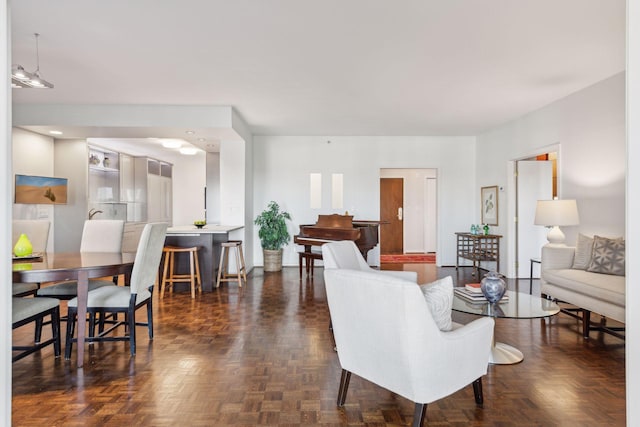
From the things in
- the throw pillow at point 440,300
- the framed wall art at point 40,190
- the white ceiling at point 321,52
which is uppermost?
the white ceiling at point 321,52

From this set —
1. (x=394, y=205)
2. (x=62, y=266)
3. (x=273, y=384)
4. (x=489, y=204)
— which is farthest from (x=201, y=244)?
(x=394, y=205)

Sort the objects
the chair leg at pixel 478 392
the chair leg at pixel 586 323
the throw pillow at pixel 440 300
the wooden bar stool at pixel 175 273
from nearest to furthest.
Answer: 1. the throw pillow at pixel 440 300
2. the chair leg at pixel 478 392
3. the chair leg at pixel 586 323
4. the wooden bar stool at pixel 175 273

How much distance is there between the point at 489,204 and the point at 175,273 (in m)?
5.83

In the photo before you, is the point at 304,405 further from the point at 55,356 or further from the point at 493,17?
the point at 493,17

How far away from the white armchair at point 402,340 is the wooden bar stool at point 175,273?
143 inches

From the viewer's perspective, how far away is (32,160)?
6.10m

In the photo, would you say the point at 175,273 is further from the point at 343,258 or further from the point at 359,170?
the point at 359,170

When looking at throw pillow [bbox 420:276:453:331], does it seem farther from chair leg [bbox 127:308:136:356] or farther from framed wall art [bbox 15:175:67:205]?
framed wall art [bbox 15:175:67:205]

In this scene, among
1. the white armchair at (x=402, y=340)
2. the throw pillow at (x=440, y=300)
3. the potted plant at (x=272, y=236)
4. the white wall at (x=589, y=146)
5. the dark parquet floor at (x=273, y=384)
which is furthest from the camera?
the potted plant at (x=272, y=236)

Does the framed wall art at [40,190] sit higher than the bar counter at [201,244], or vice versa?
the framed wall art at [40,190]

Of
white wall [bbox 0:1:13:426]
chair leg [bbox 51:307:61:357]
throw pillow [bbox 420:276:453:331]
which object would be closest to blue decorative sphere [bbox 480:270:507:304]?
throw pillow [bbox 420:276:453:331]

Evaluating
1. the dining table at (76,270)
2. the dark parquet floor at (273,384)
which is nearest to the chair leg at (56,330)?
the dark parquet floor at (273,384)

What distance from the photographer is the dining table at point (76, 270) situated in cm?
265

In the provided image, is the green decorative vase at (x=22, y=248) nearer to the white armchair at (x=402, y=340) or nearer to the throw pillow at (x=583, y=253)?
the white armchair at (x=402, y=340)
